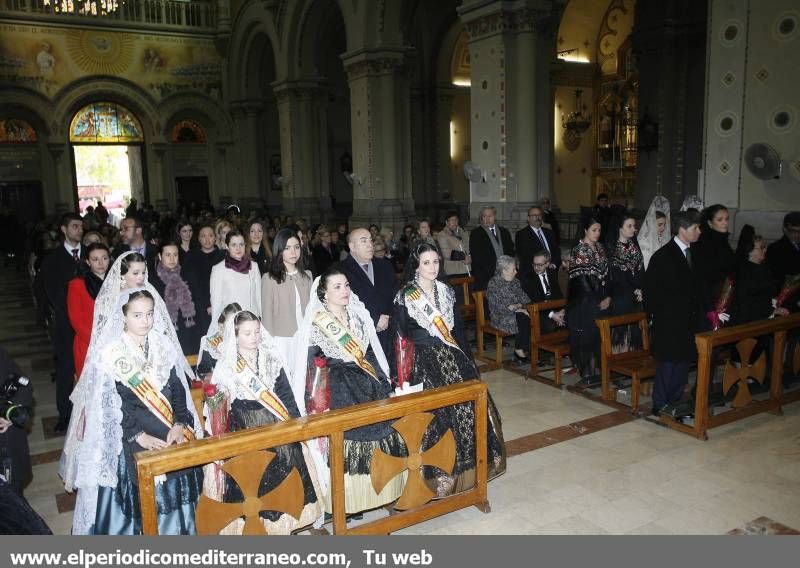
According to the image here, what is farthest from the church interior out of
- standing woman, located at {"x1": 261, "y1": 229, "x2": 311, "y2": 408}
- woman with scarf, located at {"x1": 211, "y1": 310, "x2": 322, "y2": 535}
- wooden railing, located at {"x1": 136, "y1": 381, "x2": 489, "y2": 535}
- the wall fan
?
standing woman, located at {"x1": 261, "y1": 229, "x2": 311, "y2": 408}

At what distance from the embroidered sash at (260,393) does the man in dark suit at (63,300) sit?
245cm

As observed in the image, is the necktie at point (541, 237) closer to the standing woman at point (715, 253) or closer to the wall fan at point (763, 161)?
the standing woman at point (715, 253)

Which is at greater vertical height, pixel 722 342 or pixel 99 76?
pixel 99 76

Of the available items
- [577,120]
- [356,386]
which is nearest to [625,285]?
[356,386]

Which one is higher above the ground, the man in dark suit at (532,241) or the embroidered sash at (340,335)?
the man in dark suit at (532,241)

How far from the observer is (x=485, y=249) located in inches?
322

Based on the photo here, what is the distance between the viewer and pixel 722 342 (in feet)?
16.7

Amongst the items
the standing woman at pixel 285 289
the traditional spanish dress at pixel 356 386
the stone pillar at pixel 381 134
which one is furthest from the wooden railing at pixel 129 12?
the traditional spanish dress at pixel 356 386

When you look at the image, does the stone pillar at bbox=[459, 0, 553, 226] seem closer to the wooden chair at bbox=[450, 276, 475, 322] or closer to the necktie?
the wooden chair at bbox=[450, 276, 475, 322]

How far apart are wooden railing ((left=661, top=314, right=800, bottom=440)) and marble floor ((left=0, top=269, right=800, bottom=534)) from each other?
0.10 metres

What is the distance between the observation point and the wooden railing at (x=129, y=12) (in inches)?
820
